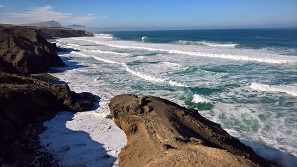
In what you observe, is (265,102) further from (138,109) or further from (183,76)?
(138,109)

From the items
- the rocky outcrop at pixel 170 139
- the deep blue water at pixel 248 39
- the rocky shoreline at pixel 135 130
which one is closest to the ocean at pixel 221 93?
the rocky shoreline at pixel 135 130

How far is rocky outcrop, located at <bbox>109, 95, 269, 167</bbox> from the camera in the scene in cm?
463

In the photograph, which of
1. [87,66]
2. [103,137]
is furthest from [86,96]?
[87,66]

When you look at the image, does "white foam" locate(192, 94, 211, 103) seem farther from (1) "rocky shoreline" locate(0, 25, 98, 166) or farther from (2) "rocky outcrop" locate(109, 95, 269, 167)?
(2) "rocky outcrop" locate(109, 95, 269, 167)

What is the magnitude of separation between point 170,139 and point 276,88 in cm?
1202

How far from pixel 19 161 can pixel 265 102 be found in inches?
433

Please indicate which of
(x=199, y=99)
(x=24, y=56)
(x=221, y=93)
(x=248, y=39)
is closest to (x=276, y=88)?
(x=221, y=93)

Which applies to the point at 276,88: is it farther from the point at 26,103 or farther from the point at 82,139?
the point at 26,103

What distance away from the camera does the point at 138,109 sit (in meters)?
7.05

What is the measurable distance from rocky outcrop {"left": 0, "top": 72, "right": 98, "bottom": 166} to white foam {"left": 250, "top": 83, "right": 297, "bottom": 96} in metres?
9.16

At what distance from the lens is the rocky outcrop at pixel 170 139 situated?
15.2 feet

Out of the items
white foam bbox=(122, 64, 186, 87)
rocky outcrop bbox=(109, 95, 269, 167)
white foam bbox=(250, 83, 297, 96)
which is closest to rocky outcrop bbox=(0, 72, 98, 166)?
rocky outcrop bbox=(109, 95, 269, 167)


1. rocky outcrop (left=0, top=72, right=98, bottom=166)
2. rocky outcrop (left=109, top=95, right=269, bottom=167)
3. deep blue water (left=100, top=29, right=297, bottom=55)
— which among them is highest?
rocky outcrop (left=109, top=95, right=269, bottom=167)

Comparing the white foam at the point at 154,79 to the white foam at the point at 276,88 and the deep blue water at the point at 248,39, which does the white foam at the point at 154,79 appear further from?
the deep blue water at the point at 248,39
